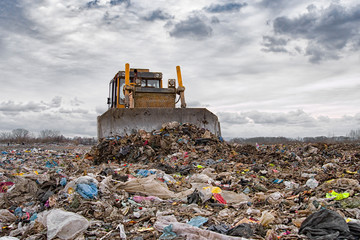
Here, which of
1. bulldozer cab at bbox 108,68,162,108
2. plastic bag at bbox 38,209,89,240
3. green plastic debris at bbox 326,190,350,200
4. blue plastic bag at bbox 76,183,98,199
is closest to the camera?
plastic bag at bbox 38,209,89,240

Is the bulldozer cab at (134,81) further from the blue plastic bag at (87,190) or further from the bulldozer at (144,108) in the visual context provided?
the blue plastic bag at (87,190)

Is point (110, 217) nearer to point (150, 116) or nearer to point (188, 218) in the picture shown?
point (188, 218)

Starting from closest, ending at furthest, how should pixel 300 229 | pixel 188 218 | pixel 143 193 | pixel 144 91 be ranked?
pixel 300 229 → pixel 188 218 → pixel 143 193 → pixel 144 91

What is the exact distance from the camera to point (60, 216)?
301 centimetres

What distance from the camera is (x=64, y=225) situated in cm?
286

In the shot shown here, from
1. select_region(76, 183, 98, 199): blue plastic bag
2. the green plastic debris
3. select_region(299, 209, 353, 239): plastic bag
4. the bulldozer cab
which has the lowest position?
select_region(299, 209, 353, 239): plastic bag

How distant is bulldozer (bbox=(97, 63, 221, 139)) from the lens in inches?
316

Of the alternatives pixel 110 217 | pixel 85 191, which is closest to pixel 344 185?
pixel 110 217

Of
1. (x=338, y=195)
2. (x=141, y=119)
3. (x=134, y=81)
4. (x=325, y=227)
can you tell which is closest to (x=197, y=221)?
(x=325, y=227)

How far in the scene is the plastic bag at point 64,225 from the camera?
284cm

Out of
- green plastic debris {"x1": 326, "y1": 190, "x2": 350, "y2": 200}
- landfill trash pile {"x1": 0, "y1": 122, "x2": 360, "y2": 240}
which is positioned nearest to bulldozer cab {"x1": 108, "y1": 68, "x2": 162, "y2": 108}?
landfill trash pile {"x1": 0, "y1": 122, "x2": 360, "y2": 240}

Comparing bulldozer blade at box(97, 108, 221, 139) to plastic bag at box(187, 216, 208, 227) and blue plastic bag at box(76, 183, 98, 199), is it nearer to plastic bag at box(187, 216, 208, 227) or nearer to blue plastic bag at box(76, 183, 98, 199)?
blue plastic bag at box(76, 183, 98, 199)

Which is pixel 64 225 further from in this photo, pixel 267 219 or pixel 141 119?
pixel 141 119

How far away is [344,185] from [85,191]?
3.38 m
